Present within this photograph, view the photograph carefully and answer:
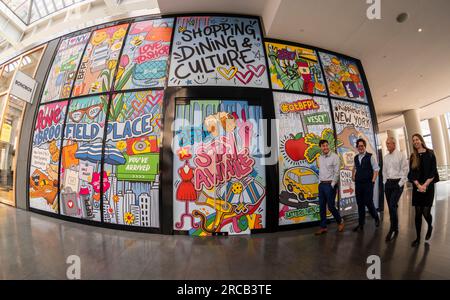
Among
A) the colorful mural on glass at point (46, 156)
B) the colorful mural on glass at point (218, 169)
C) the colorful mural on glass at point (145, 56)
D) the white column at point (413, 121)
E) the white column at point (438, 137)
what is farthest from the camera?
the white column at point (438, 137)

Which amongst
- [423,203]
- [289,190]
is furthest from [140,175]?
[423,203]

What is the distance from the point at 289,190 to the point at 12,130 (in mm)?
8170

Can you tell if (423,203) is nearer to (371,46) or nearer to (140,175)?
(371,46)

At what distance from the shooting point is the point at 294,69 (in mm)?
4066

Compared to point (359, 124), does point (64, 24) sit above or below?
above

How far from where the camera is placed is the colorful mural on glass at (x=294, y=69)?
3908 millimetres

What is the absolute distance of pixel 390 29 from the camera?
4.02 meters

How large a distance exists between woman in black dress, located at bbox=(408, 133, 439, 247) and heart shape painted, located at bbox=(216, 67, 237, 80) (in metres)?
3.24

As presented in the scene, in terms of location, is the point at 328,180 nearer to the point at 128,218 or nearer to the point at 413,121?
the point at 128,218

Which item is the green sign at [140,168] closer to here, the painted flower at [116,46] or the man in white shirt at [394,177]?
the painted flower at [116,46]

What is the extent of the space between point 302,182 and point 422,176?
5.77 ft

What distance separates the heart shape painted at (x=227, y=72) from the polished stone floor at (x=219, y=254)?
3.19m

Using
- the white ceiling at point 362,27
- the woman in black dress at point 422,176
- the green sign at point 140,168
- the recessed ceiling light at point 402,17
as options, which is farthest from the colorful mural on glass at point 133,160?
the recessed ceiling light at point 402,17

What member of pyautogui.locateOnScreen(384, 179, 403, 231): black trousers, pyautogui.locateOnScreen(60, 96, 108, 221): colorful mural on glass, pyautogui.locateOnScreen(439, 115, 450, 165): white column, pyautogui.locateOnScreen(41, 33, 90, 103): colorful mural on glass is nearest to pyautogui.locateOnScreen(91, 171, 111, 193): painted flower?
pyautogui.locateOnScreen(60, 96, 108, 221): colorful mural on glass
